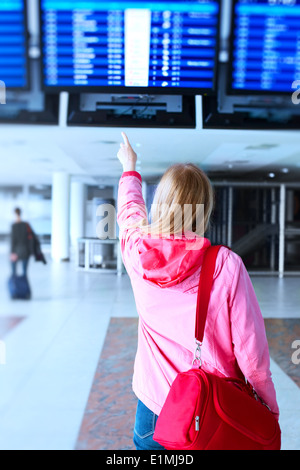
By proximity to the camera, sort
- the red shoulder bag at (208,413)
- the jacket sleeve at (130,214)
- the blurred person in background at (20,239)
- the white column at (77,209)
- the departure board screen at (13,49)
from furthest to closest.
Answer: the white column at (77,209) < the blurred person in background at (20,239) < the departure board screen at (13,49) < the jacket sleeve at (130,214) < the red shoulder bag at (208,413)

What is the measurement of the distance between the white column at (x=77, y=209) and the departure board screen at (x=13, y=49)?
783 millimetres

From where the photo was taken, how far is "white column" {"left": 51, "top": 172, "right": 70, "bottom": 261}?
8.07 ft

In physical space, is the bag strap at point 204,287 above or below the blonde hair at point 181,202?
below

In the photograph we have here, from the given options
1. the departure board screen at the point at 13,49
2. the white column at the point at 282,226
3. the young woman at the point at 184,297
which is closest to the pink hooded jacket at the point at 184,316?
the young woman at the point at 184,297

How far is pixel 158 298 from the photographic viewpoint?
4.36 feet

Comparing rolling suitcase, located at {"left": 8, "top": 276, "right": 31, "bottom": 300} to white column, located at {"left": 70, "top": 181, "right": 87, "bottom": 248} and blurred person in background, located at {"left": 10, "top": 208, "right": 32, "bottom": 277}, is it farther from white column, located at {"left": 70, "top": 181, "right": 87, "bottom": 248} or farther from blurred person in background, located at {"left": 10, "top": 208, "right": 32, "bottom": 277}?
white column, located at {"left": 70, "top": 181, "right": 87, "bottom": 248}

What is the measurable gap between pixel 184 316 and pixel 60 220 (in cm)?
138

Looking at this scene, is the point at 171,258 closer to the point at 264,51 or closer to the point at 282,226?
the point at 264,51

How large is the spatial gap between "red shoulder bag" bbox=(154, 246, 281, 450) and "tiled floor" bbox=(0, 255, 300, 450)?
1.41 metres

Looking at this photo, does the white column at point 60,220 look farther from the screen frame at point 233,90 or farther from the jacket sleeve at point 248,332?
the jacket sleeve at point 248,332

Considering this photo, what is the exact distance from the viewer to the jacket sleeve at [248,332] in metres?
1.22

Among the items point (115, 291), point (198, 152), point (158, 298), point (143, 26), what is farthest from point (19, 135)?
Answer: point (115, 291)
